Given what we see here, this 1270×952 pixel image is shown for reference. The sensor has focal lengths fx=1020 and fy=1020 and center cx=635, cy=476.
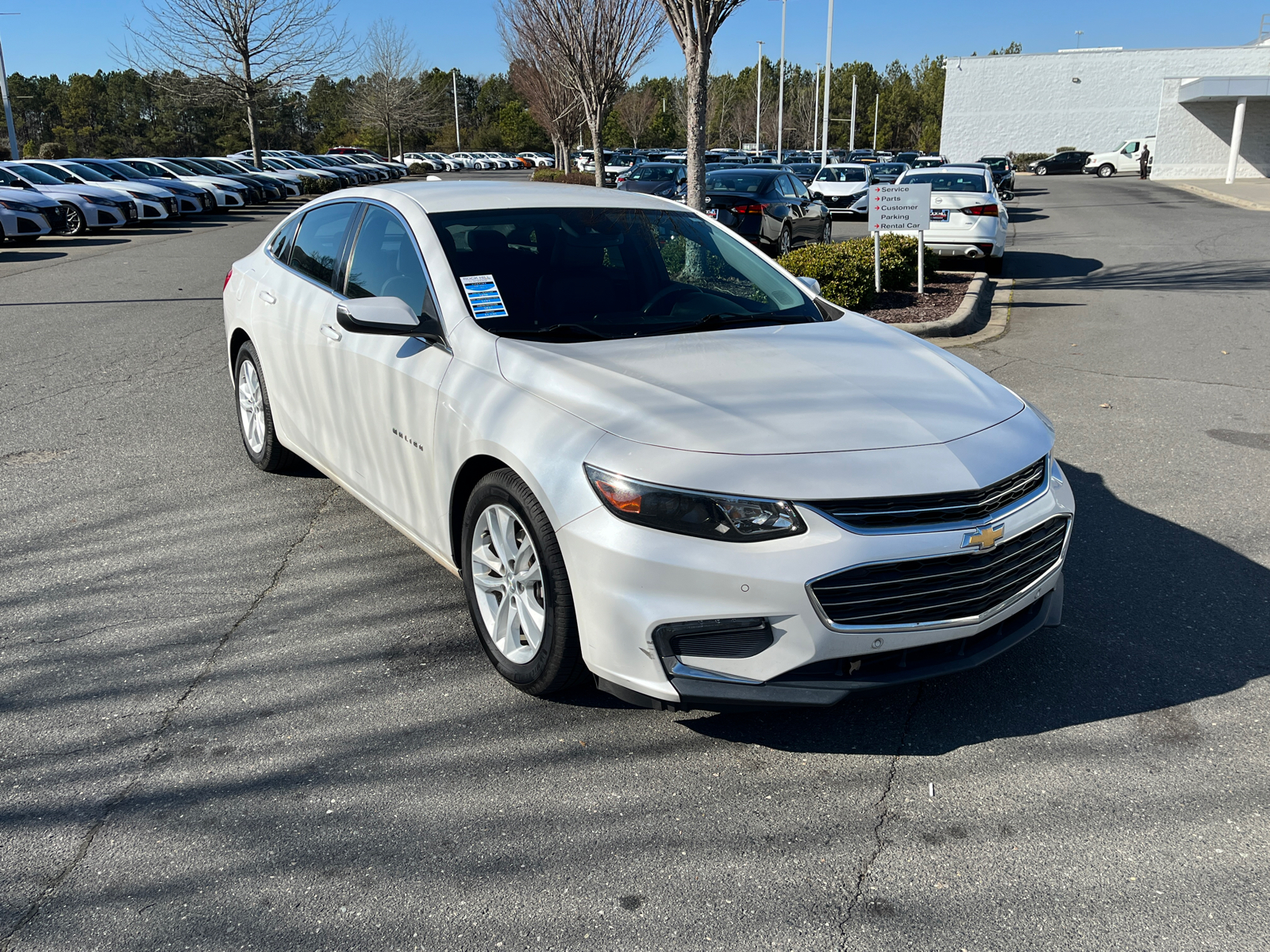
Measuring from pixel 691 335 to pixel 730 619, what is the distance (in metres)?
1.44

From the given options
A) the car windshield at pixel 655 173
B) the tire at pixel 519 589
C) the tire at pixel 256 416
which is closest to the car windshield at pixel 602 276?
the tire at pixel 519 589

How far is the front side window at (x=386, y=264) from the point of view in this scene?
161 inches

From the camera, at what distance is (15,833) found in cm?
282

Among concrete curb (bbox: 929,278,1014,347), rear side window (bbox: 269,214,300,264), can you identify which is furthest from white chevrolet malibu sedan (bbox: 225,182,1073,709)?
concrete curb (bbox: 929,278,1014,347)

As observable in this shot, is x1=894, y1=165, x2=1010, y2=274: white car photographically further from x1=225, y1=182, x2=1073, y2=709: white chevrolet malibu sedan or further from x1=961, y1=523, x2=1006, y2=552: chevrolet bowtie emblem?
x1=961, y1=523, x2=1006, y2=552: chevrolet bowtie emblem

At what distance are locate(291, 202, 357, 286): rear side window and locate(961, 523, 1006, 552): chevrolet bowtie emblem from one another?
3.16 metres

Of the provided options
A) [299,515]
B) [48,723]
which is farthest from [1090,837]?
[299,515]

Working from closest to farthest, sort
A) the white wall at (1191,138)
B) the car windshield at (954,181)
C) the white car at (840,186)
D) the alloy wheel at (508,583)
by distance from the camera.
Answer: the alloy wheel at (508,583) < the car windshield at (954,181) < the white car at (840,186) < the white wall at (1191,138)

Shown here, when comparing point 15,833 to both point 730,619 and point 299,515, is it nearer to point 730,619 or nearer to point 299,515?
point 730,619

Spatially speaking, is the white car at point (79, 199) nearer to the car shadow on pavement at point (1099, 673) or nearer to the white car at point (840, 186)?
the white car at point (840, 186)

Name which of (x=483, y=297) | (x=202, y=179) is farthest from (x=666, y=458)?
(x=202, y=179)

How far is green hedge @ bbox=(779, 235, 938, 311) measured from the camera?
36.2 ft

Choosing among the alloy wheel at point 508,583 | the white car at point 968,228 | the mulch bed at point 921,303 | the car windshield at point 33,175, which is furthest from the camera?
the car windshield at point 33,175

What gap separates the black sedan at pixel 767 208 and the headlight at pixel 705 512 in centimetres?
1184
